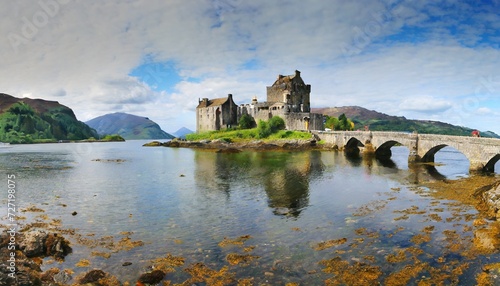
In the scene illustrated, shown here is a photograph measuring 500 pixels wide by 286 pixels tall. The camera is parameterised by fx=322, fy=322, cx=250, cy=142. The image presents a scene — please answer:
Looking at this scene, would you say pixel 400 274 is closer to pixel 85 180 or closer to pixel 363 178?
pixel 363 178

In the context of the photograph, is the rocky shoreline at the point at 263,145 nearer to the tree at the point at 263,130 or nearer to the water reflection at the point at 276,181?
the tree at the point at 263,130

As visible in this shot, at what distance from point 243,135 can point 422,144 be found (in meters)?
56.7

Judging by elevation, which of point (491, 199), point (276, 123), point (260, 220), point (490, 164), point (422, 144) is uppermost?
point (276, 123)

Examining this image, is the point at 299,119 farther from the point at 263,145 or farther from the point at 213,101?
the point at 213,101

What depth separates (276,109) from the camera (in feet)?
347

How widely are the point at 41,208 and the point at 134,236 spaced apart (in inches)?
492

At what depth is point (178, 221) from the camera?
23078 mm

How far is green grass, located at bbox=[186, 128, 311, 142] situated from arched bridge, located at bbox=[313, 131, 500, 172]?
5566mm

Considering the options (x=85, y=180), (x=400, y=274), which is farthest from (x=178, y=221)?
(x=85, y=180)

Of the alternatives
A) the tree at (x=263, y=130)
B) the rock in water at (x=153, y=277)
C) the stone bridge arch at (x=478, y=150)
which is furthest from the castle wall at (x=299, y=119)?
the rock in water at (x=153, y=277)

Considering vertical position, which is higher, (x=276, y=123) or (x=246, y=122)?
(x=246, y=122)

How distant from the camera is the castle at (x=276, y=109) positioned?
103562 millimetres

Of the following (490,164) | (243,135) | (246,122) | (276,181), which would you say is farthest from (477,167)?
(246,122)

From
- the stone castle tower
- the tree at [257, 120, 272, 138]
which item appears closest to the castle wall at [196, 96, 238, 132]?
the stone castle tower
